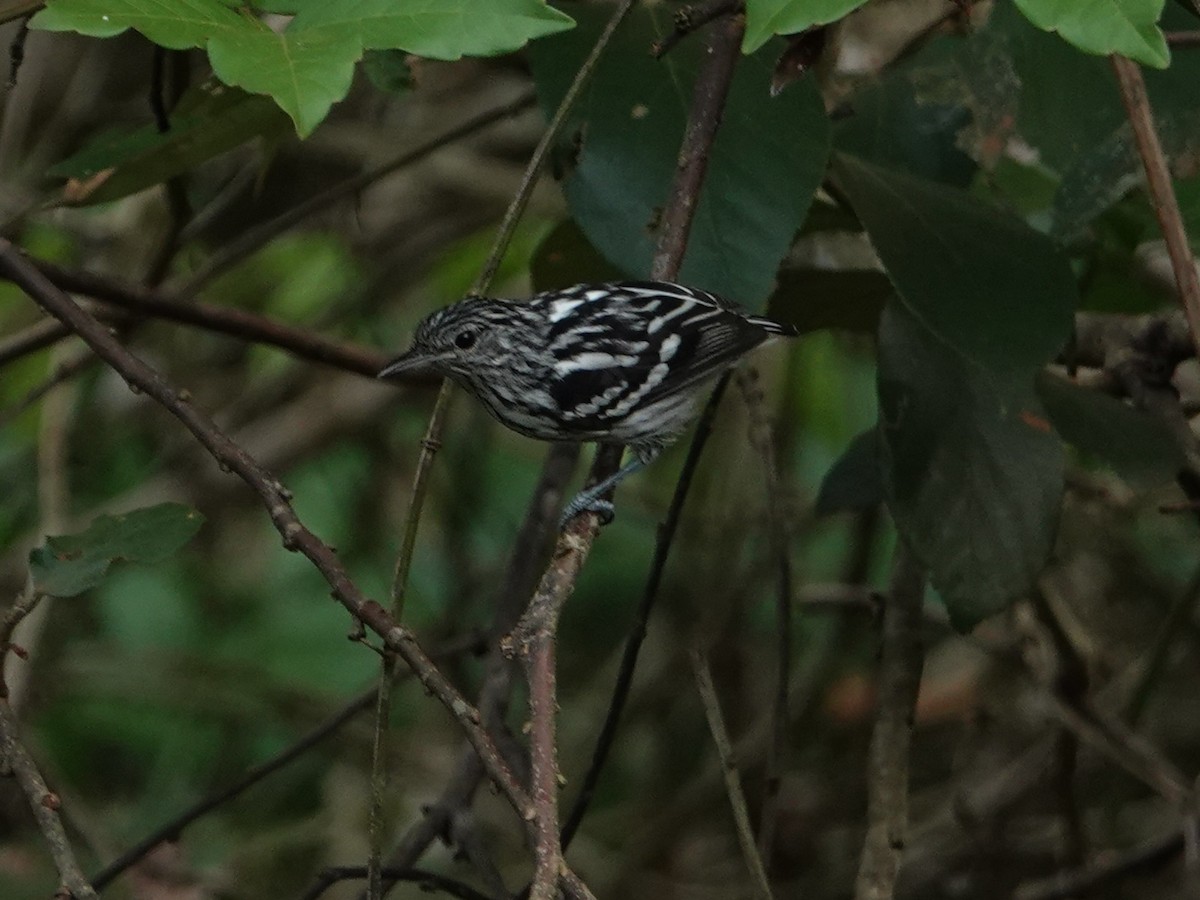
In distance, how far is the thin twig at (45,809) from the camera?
6.97 ft

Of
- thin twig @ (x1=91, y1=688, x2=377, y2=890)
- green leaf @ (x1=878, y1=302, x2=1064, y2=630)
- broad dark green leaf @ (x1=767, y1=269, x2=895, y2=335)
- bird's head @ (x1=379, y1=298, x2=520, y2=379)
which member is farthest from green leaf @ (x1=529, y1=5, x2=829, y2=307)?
thin twig @ (x1=91, y1=688, x2=377, y2=890)

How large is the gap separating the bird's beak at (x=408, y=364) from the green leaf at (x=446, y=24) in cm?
149

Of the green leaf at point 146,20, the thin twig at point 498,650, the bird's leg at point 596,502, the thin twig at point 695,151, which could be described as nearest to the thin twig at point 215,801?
the thin twig at point 498,650

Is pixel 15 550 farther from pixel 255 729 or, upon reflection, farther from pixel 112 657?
pixel 255 729

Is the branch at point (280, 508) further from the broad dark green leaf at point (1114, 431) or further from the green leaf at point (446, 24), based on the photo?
the broad dark green leaf at point (1114, 431)

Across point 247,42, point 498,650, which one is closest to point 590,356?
point 498,650

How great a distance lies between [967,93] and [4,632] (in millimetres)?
2186

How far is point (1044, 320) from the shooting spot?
2996 millimetres

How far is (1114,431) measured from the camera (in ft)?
10.6

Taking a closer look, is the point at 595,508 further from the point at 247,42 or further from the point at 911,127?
the point at 911,127

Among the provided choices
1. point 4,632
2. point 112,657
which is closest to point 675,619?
point 112,657

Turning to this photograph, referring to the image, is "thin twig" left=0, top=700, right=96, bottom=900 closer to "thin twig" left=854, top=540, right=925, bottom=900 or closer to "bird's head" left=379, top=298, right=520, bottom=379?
"bird's head" left=379, top=298, right=520, bottom=379

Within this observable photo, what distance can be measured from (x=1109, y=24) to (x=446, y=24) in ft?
2.66

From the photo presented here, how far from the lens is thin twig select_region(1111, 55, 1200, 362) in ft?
7.93
